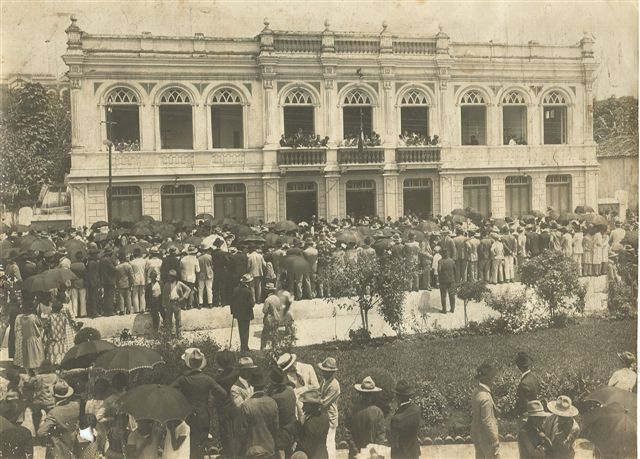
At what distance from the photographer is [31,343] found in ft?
26.3

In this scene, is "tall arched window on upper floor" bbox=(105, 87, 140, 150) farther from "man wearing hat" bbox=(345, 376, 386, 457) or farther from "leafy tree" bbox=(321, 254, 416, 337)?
"man wearing hat" bbox=(345, 376, 386, 457)

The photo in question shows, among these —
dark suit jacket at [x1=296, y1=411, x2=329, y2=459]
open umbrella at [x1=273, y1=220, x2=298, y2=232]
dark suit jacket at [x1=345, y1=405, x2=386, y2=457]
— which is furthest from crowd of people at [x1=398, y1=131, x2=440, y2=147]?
dark suit jacket at [x1=296, y1=411, x2=329, y2=459]

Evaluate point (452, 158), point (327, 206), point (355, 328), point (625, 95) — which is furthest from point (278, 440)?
point (625, 95)

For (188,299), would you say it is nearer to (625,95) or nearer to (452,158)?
(452,158)

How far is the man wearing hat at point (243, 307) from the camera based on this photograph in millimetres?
8750

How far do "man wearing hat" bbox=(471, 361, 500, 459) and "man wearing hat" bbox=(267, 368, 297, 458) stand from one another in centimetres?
188

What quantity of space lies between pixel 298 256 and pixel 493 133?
3.49 m

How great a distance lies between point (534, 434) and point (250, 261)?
4.34m

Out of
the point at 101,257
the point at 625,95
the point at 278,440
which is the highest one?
the point at 625,95

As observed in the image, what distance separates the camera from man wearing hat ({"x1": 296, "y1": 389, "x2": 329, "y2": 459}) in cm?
642

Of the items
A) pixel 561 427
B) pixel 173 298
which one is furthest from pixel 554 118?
pixel 173 298

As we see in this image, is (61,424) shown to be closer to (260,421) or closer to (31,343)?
(31,343)

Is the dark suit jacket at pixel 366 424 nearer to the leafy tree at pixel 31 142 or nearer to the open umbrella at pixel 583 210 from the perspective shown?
the leafy tree at pixel 31 142

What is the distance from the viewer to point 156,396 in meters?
6.46
